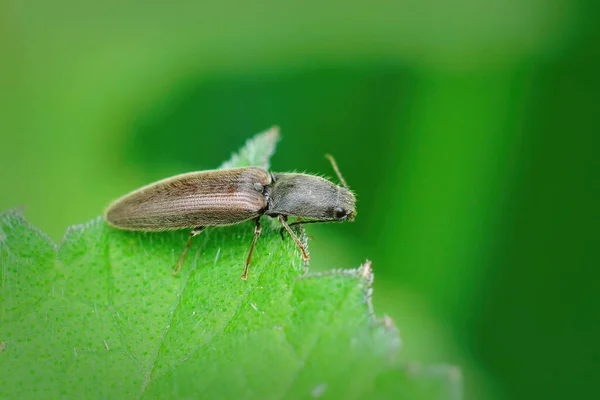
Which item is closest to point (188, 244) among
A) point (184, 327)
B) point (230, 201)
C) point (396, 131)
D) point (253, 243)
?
point (253, 243)

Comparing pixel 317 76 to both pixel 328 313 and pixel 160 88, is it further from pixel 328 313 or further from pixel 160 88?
pixel 328 313

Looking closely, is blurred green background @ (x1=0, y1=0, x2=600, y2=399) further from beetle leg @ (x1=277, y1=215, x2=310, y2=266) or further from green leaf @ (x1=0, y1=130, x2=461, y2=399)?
green leaf @ (x1=0, y1=130, x2=461, y2=399)

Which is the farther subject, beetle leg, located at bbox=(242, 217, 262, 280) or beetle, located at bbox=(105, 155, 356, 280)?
beetle, located at bbox=(105, 155, 356, 280)

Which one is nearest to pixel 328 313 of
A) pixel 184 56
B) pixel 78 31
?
pixel 184 56

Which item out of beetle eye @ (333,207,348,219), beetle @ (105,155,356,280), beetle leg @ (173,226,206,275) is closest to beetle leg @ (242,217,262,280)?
beetle @ (105,155,356,280)

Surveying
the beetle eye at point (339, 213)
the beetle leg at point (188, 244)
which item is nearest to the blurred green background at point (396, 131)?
the beetle eye at point (339, 213)

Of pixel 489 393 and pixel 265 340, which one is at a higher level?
pixel 265 340

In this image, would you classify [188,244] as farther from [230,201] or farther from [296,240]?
[296,240]
